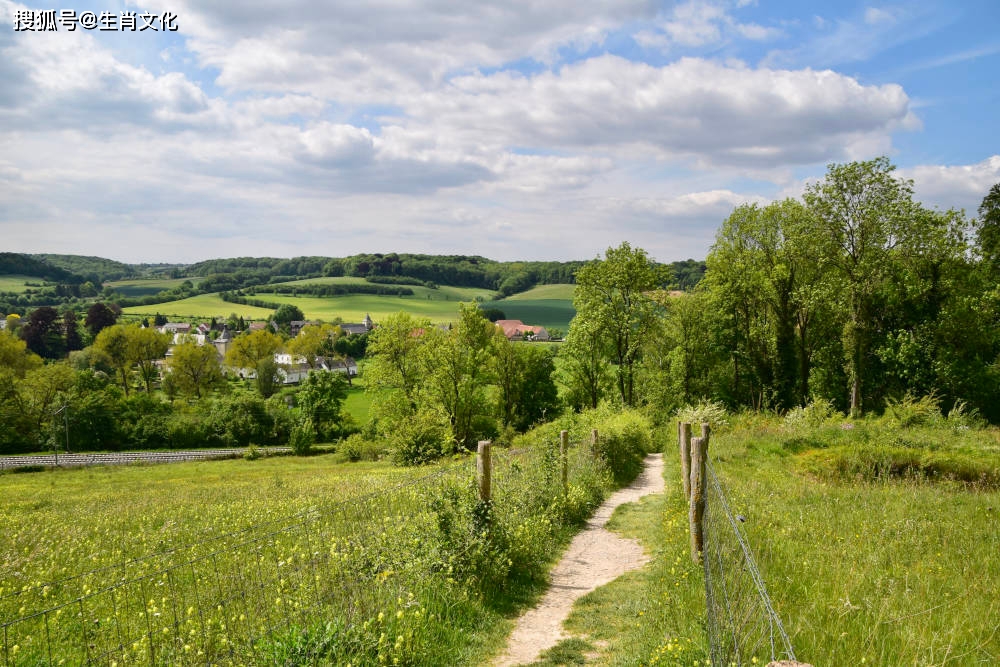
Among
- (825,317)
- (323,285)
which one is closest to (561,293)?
(323,285)

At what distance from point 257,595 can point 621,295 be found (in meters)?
30.3

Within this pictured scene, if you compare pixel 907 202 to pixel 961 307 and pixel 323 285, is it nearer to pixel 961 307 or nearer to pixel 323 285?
pixel 961 307

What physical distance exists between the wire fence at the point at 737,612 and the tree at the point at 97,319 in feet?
406

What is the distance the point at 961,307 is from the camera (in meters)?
28.0

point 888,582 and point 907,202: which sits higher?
point 907,202

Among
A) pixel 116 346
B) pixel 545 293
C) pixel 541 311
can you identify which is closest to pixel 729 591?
pixel 116 346

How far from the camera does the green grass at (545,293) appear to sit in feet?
433

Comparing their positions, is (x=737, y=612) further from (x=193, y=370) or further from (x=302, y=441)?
(x=193, y=370)

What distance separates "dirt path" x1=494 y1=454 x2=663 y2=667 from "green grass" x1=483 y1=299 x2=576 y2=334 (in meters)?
94.8

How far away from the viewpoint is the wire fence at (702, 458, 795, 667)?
4109mm

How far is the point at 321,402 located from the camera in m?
63.7

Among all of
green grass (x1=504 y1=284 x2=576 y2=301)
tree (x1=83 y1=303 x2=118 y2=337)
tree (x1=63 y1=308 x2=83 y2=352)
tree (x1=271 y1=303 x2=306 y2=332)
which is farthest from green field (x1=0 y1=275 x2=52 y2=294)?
green grass (x1=504 y1=284 x2=576 y2=301)

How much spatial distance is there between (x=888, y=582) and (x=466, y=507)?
16.6ft

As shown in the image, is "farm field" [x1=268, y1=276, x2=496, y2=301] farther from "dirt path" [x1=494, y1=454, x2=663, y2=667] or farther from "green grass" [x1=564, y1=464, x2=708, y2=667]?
"green grass" [x1=564, y1=464, x2=708, y2=667]
